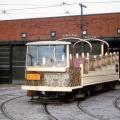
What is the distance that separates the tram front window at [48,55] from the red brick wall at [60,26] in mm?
29558

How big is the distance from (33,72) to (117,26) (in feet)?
109

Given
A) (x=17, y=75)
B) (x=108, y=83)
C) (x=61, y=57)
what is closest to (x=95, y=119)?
(x=61, y=57)

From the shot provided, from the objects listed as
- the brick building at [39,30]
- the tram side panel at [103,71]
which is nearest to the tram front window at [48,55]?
the tram side panel at [103,71]

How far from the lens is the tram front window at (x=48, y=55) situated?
21.1m

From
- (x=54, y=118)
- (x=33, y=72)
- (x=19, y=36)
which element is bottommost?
(x=54, y=118)

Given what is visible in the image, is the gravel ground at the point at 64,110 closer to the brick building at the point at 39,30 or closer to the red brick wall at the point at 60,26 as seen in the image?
the brick building at the point at 39,30

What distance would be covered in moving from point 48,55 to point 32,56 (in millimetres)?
808

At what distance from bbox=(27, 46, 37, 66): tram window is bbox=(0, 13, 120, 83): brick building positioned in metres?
17.9

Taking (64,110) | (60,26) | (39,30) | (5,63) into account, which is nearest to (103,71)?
(64,110)

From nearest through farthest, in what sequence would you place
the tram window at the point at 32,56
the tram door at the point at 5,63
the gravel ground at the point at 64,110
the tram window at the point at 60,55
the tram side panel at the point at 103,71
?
the gravel ground at the point at 64,110 < the tram window at the point at 60,55 < the tram window at the point at 32,56 < the tram side panel at the point at 103,71 < the tram door at the point at 5,63

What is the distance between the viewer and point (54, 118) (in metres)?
15.9

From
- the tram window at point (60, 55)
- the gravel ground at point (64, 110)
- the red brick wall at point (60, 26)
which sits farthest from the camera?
the red brick wall at point (60, 26)

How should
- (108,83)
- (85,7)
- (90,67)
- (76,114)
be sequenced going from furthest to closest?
(85,7), (108,83), (90,67), (76,114)

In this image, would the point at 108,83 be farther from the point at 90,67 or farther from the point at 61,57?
the point at 61,57
